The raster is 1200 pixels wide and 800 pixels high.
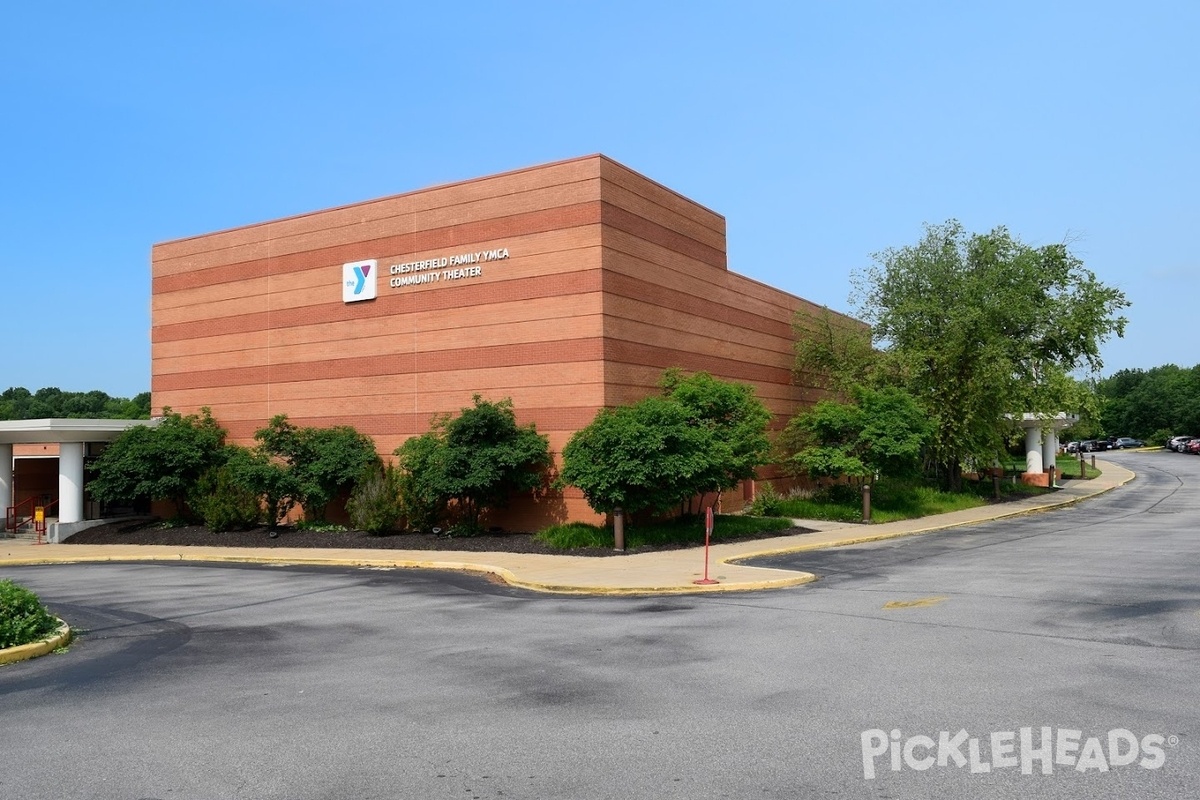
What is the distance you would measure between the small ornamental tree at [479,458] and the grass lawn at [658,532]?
1.75m

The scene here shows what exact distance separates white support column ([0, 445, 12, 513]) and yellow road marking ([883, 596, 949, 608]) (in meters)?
32.5

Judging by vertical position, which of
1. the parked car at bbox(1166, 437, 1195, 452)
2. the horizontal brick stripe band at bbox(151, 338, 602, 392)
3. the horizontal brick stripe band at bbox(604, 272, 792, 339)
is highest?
the horizontal brick stripe band at bbox(604, 272, 792, 339)

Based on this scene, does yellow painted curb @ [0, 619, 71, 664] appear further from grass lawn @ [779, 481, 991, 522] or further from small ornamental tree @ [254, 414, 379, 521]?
grass lawn @ [779, 481, 991, 522]

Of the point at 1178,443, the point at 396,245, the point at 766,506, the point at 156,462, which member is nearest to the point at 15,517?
the point at 156,462

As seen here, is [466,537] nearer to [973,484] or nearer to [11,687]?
[11,687]

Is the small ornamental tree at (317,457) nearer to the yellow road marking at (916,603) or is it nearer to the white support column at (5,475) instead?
the white support column at (5,475)

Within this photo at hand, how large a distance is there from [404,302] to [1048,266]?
2864 cm

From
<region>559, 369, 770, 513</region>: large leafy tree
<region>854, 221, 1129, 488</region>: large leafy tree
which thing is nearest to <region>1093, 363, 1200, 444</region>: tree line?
<region>854, 221, 1129, 488</region>: large leafy tree

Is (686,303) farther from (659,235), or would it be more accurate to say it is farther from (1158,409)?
(1158,409)

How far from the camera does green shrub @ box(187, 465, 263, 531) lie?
30.0m

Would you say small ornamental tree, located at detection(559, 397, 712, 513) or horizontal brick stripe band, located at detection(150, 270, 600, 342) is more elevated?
horizontal brick stripe band, located at detection(150, 270, 600, 342)

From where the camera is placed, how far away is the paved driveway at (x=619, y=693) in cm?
616

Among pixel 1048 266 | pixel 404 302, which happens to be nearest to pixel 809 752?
pixel 404 302

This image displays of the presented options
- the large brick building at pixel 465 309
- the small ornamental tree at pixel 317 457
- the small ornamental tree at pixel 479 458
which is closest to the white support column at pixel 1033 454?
the large brick building at pixel 465 309
